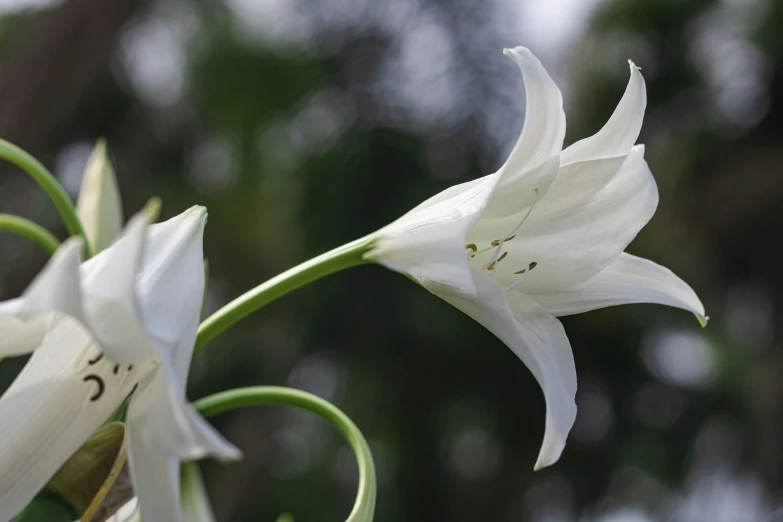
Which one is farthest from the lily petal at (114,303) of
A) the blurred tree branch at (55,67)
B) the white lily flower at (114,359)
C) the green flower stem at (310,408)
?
the blurred tree branch at (55,67)

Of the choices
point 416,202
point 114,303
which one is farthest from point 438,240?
point 416,202

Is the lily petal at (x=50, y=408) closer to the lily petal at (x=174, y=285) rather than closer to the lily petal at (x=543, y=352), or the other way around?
the lily petal at (x=174, y=285)

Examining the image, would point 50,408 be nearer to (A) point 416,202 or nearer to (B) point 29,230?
(B) point 29,230

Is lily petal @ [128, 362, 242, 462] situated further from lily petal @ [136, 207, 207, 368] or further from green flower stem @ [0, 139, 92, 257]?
green flower stem @ [0, 139, 92, 257]

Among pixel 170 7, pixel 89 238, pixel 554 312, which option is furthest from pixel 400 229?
pixel 170 7

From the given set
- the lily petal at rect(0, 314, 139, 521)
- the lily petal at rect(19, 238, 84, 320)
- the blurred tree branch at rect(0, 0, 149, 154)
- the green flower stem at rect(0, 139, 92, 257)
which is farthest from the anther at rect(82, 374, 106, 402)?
the blurred tree branch at rect(0, 0, 149, 154)

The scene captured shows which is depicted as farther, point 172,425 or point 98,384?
point 98,384
